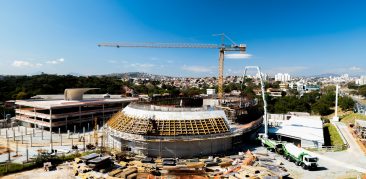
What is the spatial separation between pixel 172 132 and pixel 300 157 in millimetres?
20265

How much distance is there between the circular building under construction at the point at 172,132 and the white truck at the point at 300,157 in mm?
9408

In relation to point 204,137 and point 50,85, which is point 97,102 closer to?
point 204,137

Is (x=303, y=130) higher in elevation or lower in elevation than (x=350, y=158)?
higher

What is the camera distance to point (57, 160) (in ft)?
141

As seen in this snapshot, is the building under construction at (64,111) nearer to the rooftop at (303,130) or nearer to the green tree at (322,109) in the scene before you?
the rooftop at (303,130)

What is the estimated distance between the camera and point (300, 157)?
132ft

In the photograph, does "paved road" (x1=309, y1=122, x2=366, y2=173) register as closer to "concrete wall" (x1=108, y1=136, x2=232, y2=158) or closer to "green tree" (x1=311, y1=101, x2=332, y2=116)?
"concrete wall" (x1=108, y1=136, x2=232, y2=158)

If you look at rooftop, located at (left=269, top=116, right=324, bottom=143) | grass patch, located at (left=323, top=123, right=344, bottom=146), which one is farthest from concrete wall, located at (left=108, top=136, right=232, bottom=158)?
grass patch, located at (left=323, top=123, right=344, bottom=146)

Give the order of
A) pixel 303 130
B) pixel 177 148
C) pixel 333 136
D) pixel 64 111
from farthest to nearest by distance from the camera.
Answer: pixel 64 111 → pixel 333 136 → pixel 303 130 → pixel 177 148

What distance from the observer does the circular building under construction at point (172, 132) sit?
45.3 meters

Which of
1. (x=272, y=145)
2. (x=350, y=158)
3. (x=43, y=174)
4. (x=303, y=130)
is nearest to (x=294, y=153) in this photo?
(x=272, y=145)

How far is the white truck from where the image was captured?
38.6m

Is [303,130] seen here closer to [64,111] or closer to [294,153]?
[294,153]

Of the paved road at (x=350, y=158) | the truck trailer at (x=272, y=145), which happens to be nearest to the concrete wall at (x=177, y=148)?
the truck trailer at (x=272, y=145)
